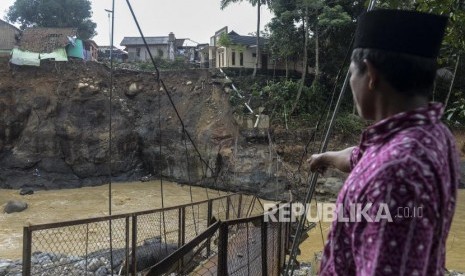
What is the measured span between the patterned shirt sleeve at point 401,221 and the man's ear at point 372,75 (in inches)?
8.4

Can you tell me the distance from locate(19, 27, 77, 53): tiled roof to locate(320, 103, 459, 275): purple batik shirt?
21.7 meters

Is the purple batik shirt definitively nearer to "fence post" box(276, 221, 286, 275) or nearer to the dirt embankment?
"fence post" box(276, 221, 286, 275)

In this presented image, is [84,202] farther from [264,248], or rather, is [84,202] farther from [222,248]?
[222,248]

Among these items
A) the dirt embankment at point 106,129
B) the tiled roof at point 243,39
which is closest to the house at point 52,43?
the dirt embankment at point 106,129

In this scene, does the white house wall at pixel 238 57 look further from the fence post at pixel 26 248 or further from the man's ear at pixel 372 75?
the man's ear at pixel 372 75

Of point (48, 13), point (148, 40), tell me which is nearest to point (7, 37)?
point (48, 13)

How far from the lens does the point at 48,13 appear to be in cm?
2947

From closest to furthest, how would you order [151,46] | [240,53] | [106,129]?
[106,129] < [240,53] < [151,46]

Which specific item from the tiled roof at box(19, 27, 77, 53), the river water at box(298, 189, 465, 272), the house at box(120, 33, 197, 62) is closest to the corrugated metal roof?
the house at box(120, 33, 197, 62)

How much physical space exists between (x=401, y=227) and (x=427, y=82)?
32 centimetres

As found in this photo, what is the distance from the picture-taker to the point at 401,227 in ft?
2.29

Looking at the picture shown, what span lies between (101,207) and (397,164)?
1319cm

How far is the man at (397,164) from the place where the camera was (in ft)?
2.30

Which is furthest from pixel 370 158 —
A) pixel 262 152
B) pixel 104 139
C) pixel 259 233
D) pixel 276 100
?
pixel 104 139
